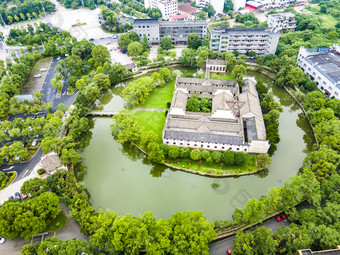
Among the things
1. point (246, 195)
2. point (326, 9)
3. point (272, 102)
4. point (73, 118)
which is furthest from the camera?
point (326, 9)

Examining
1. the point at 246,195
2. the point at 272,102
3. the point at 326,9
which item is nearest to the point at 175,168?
the point at 246,195

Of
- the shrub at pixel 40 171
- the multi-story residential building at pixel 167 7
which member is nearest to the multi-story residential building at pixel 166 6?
the multi-story residential building at pixel 167 7

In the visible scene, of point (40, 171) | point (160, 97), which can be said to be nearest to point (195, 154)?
point (160, 97)

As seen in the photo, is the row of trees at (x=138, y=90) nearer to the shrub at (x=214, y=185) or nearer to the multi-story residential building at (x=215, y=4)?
the shrub at (x=214, y=185)

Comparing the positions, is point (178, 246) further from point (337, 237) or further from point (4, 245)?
point (4, 245)

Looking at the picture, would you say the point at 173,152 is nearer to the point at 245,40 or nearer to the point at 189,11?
the point at 245,40

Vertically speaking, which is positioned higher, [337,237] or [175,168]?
[337,237]
